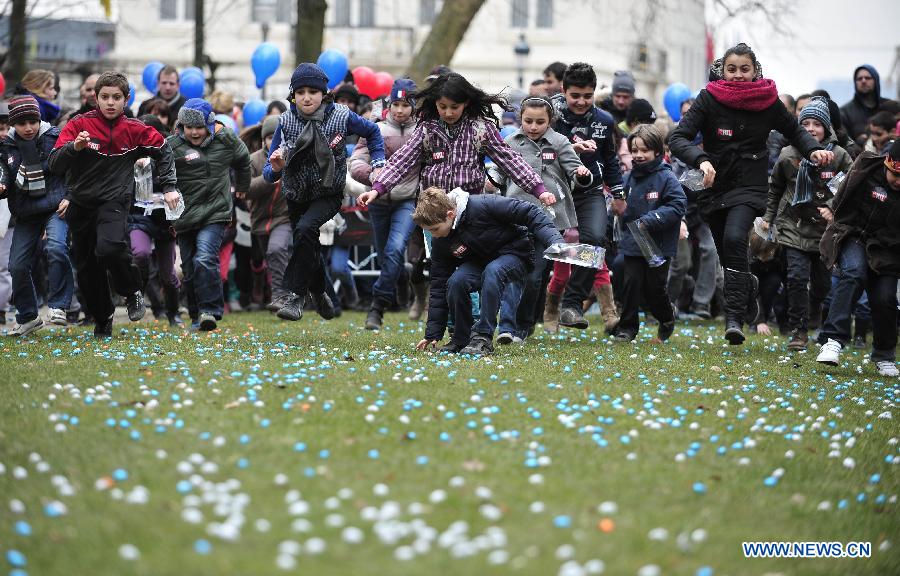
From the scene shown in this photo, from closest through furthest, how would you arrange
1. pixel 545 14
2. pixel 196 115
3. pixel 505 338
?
pixel 505 338
pixel 196 115
pixel 545 14

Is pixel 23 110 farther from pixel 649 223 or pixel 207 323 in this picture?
pixel 649 223

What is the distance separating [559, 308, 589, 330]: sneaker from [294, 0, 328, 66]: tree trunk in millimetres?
9666

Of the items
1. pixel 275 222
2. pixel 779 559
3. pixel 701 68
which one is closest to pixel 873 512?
pixel 779 559

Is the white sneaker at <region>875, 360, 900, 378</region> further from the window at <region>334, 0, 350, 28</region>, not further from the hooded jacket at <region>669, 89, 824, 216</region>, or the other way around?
the window at <region>334, 0, 350, 28</region>

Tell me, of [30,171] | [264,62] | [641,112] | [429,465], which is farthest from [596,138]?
[264,62]

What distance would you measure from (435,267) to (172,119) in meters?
6.12

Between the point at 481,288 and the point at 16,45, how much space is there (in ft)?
58.0

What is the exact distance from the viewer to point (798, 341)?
11945 millimetres

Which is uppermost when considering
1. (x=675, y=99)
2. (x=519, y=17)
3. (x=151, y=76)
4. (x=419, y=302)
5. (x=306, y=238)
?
(x=519, y=17)

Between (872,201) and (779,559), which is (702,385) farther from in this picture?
(779,559)

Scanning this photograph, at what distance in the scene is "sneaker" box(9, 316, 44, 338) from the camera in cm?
1160

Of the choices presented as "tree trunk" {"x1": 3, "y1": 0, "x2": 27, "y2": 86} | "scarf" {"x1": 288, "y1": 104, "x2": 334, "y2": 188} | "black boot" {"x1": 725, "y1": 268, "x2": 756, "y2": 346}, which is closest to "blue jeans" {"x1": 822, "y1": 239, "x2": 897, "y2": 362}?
"black boot" {"x1": 725, "y1": 268, "x2": 756, "y2": 346}

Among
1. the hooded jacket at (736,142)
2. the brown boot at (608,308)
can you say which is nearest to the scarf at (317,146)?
the hooded jacket at (736,142)

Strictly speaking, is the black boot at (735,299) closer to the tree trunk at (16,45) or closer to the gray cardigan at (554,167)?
the gray cardigan at (554,167)
